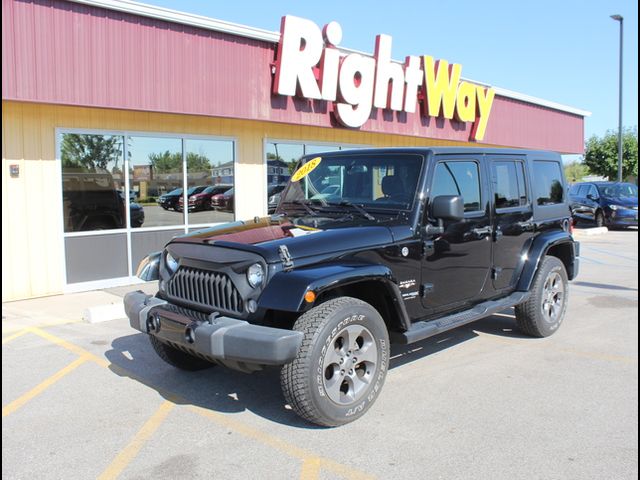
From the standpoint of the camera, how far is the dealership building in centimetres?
827

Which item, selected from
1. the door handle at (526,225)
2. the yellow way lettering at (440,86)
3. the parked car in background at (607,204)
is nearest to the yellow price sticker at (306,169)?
the door handle at (526,225)

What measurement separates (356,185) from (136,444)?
2.73 meters

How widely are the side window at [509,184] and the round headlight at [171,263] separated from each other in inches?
122

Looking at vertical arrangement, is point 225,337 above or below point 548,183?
below

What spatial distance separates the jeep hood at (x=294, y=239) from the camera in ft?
13.3

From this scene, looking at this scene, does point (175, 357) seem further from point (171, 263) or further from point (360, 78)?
point (360, 78)

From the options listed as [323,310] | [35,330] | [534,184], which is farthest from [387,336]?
[35,330]

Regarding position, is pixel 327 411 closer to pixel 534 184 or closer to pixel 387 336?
pixel 387 336

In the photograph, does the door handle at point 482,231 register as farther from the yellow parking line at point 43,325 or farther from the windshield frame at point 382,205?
the yellow parking line at point 43,325

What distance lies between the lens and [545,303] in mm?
6242

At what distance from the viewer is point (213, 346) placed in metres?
3.71

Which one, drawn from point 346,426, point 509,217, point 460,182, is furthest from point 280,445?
point 509,217

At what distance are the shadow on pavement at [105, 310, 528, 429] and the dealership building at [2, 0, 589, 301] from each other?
3.32 m

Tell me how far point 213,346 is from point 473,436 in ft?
5.89
